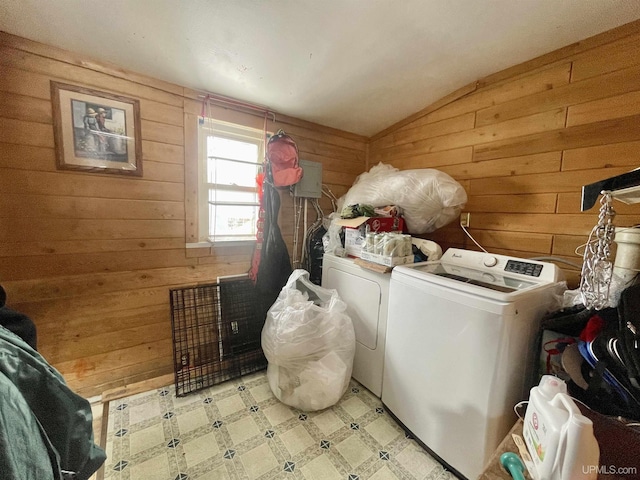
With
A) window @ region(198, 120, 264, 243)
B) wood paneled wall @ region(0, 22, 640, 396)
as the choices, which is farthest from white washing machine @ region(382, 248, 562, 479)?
window @ region(198, 120, 264, 243)

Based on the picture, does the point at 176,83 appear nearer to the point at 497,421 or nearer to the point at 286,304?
the point at 286,304

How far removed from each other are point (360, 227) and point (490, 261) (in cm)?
80

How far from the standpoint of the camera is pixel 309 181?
7.47 feet

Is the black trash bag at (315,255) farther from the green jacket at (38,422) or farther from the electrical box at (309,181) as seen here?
the green jacket at (38,422)

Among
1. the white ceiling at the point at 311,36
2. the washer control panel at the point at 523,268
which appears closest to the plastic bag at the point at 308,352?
the washer control panel at the point at 523,268

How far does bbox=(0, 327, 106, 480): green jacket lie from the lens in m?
0.57

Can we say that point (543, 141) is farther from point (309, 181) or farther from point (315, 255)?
point (315, 255)

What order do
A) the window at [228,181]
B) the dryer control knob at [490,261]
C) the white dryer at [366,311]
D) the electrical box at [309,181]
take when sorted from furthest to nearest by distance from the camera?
the electrical box at [309,181]
the window at [228,181]
the white dryer at [366,311]
the dryer control knob at [490,261]

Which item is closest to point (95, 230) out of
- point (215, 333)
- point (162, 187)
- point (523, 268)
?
point (162, 187)

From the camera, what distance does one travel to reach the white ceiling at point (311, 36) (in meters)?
1.21

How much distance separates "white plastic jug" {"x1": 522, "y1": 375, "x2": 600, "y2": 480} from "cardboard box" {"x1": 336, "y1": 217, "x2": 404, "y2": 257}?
123 cm

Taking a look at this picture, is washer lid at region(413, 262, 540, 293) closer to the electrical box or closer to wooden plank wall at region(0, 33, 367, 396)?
the electrical box

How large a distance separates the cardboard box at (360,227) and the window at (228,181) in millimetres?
790

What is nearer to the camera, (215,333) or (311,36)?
(311,36)
